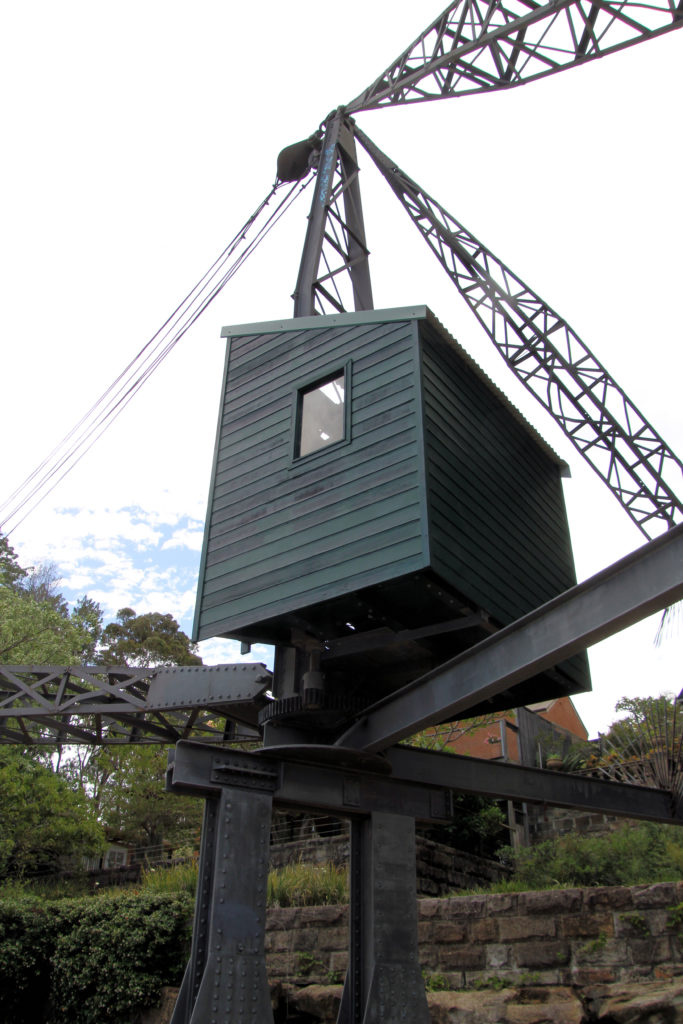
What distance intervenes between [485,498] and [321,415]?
207 centimetres

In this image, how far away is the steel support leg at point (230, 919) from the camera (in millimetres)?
6191

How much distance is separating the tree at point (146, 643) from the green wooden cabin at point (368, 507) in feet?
94.7

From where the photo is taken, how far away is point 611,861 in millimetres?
11172

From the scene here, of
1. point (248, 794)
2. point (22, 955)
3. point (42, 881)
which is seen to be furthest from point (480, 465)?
point (42, 881)

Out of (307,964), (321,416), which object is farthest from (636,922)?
(321,416)

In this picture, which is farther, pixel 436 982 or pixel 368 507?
pixel 436 982

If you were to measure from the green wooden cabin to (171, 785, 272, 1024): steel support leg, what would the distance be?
6.58ft

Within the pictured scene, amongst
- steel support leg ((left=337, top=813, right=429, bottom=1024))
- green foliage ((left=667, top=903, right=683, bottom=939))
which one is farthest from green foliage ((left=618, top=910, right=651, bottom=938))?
steel support leg ((left=337, top=813, right=429, bottom=1024))

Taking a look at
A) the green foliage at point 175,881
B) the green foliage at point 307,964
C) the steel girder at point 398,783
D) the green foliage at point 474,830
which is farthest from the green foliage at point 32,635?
the steel girder at point 398,783

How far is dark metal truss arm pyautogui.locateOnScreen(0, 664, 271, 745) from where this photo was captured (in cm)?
978

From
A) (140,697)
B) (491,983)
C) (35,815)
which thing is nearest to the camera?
(491,983)

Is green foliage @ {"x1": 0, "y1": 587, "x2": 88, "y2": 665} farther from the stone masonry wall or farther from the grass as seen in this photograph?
the stone masonry wall

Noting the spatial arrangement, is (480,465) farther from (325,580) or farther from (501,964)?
(501,964)

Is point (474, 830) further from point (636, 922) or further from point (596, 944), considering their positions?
point (636, 922)
